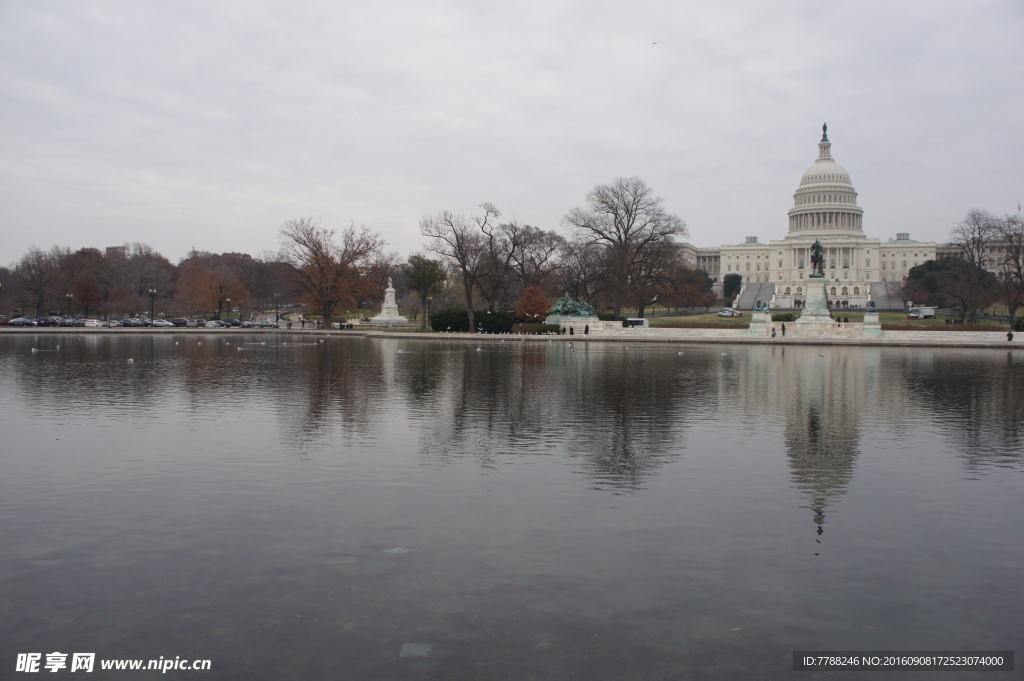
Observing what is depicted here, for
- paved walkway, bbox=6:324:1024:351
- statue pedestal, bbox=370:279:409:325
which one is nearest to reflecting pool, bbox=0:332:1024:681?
paved walkway, bbox=6:324:1024:351

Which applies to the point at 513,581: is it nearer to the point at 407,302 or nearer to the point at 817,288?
the point at 817,288

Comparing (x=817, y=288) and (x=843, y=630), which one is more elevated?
(x=817, y=288)

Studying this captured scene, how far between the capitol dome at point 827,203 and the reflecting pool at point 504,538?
141m

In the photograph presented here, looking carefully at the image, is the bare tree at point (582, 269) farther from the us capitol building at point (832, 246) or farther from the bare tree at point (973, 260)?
the us capitol building at point (832, 246)

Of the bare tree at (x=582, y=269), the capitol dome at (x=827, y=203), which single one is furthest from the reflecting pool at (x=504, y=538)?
the capitol dome at (x=827, y=203)

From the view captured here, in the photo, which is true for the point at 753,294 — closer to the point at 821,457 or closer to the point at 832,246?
the point at 832,246

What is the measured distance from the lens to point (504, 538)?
7.84m

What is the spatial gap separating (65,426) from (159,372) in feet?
40.6

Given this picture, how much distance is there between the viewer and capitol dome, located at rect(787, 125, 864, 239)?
14575 cm

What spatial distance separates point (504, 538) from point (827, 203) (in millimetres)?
154918

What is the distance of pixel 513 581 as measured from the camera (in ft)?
22.0

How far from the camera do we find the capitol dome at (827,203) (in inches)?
5738

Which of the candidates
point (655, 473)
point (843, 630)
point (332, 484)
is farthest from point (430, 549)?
point (655, 473)

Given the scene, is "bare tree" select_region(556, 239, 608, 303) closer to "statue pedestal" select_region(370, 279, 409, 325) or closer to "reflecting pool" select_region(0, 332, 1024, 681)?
"statue pedestal" select_region(370, 279, 409, 325)
